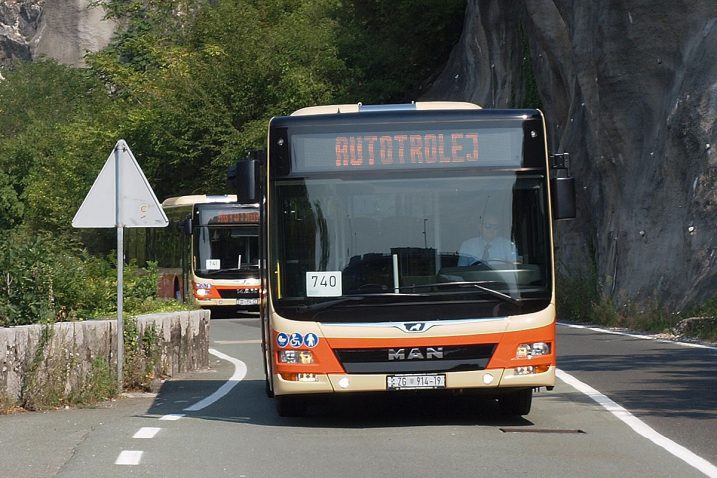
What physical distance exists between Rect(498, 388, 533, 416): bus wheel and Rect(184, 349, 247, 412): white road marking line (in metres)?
2.89

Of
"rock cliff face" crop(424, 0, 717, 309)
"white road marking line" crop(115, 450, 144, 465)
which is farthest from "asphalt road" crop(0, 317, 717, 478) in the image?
"rock cliff face" crop(424, 0, 717, 309)

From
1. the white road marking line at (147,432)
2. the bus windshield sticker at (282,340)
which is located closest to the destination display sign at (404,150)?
the bus windshield sticker at (282,340)

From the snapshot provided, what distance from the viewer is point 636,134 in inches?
1438

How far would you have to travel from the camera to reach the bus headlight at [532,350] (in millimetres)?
12383

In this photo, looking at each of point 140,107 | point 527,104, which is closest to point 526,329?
point 527,104

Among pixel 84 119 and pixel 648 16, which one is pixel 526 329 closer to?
pixel 648 16

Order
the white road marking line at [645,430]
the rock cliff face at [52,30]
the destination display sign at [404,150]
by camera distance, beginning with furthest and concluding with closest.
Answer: the rock cliff face at [52,30] < the destination display sign at [404,150] < the white road marking line at [645,430]

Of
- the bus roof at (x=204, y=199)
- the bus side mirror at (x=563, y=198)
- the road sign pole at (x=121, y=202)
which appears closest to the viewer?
the bus side mirror at (x=563, y=198)

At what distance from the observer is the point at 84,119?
73.9 m

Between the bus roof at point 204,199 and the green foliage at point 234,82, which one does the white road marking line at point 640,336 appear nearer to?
the bus roof at point 204,199

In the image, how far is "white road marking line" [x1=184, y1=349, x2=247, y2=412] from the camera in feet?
47.4

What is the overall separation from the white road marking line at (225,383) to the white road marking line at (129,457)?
3.42 metres

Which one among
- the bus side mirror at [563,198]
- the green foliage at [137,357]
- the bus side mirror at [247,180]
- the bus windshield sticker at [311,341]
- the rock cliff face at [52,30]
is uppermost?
the rock cliff face at [52,30]

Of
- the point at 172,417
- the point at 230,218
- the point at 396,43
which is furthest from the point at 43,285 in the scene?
the point at 396,43
